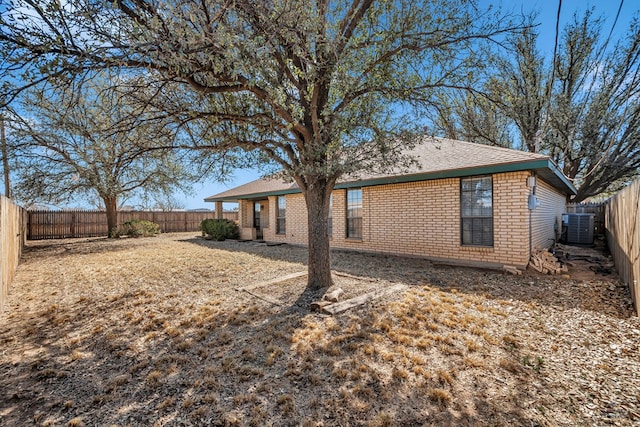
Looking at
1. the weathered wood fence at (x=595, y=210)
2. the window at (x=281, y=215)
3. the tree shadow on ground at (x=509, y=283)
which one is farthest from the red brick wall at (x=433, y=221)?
the weathered wood fence at (x=595, y=210)

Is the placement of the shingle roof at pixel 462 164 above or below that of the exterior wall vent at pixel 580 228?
above

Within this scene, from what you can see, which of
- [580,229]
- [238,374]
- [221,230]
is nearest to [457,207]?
[238,374]

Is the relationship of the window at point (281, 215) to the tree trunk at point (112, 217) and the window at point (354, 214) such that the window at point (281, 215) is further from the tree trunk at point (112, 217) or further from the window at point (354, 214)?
the tree trunk at point (112, 217)

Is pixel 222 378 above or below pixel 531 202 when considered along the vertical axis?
below

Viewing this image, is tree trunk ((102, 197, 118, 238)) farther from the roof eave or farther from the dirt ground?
the roof eave

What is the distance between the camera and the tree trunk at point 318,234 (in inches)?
213

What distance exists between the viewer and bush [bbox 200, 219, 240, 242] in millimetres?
16078

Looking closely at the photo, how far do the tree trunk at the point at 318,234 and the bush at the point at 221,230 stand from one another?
38.6 ft

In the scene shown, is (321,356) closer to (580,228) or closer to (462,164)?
(462,164)

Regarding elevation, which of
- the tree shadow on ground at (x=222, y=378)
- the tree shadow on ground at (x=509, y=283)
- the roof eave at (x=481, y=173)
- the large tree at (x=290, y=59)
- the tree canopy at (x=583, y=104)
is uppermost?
the tree canopy at (x=583, y=104)

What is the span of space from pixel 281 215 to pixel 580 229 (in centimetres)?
1292

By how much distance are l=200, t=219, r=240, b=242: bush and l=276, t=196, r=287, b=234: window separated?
3427 millimetres

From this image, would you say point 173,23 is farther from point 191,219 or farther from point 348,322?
point 191,219

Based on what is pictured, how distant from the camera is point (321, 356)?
3215 millimetres
